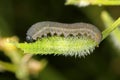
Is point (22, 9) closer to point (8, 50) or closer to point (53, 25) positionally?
point (8, 50)

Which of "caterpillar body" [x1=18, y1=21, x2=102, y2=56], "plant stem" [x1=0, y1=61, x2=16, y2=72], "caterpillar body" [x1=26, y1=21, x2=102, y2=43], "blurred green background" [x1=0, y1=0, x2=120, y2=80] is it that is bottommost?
"caterpillar body" [x1=18, y1=21, x2=102, y2=56]

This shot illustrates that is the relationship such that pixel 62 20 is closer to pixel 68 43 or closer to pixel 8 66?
pixel 8 66

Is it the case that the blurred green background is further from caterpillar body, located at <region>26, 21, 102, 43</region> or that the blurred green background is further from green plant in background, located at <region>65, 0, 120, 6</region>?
caterpillar body, located at <region>26, 21, 102, 43</region>

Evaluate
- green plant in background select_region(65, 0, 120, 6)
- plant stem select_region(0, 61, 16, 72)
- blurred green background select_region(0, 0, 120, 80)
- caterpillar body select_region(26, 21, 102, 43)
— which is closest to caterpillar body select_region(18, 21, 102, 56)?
caterpillar body select_region(26, 21, 102, 43)

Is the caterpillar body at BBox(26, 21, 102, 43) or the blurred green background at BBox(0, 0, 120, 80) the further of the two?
the blurred green background at BBox(0, 0, 120, 80)

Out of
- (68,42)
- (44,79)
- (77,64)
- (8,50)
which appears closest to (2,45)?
(8,50)

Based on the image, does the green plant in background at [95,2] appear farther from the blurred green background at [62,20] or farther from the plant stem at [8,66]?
the blurred green background at [62,20]

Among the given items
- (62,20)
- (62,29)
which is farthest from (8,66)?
(62,20)

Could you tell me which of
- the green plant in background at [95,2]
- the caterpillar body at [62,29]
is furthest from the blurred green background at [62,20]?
the caterpillar body at [62,29]
